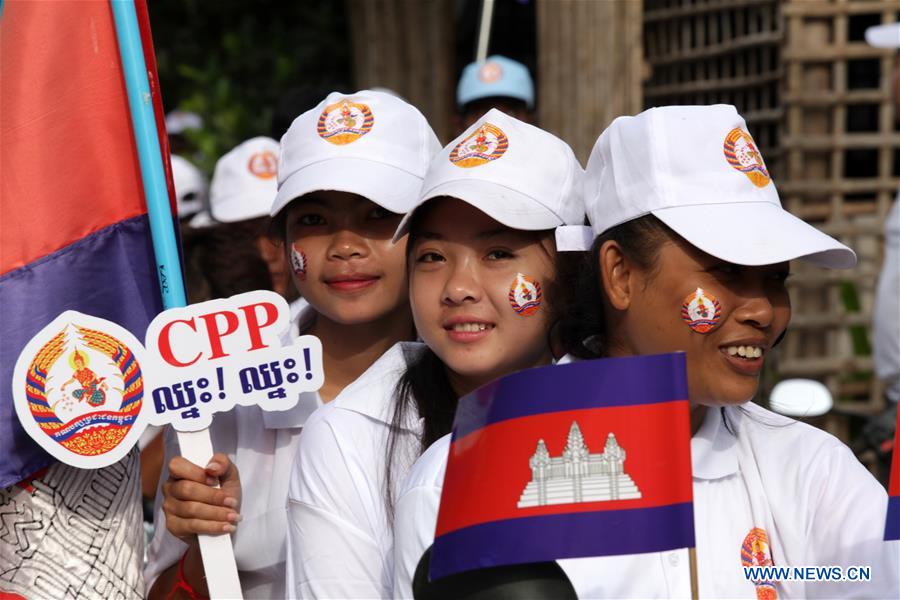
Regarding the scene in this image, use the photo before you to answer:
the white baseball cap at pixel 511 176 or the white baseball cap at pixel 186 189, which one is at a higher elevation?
the white baseball cap at pixel 511 176

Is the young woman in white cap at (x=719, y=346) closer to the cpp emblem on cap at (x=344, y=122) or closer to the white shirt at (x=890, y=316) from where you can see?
the cpp emblem on cap at (x=344, y=122)

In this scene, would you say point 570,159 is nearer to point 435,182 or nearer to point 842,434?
point 435,182

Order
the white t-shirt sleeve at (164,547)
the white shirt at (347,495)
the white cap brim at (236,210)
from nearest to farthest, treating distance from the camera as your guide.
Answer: the white shirt at (347,495)
the white t-shirt sleeve at (164,547)
the white cap brim at (236,210)

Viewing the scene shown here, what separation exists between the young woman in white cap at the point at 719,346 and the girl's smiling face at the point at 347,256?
706mm

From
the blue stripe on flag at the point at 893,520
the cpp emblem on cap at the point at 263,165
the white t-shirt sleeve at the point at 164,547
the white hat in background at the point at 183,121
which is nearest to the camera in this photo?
the blue stripe on flag at the point at 893,520

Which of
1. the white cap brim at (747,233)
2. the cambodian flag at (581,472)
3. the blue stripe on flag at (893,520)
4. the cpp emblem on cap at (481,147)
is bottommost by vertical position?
the blue stripe on flag at (893,520)

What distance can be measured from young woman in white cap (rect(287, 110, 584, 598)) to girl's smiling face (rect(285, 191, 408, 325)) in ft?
0.89

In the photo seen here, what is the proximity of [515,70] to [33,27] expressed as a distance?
3653 mm

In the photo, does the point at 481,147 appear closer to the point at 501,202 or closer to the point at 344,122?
the point at 501,202

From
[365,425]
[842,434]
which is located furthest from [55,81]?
[842,434]

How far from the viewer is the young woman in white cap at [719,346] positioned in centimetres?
219

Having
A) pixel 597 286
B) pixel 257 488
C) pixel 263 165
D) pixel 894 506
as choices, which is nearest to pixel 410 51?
pixel 263 165

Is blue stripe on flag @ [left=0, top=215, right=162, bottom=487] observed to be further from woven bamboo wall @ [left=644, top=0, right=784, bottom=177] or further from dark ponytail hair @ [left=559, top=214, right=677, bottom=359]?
woven bamboo wall @ [left=644, top=0, right=784, bottom=177]

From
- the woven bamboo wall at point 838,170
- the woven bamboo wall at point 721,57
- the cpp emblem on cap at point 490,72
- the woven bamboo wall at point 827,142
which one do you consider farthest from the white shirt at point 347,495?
the woven bamboo wall at point 721,57
